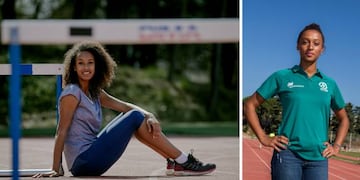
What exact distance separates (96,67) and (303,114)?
137 centimetres

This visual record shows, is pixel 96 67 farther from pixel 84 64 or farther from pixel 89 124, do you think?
pixel 89 124

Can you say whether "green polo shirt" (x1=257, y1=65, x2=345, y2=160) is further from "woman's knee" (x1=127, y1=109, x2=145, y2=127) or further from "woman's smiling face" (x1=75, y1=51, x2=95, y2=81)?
"woman's smiling face" (x1=75, y1=51, x2=95, y2=81)

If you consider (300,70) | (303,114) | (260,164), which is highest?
(300,70)

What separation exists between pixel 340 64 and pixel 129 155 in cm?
263

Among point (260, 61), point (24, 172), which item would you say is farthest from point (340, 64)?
point (24, 172)

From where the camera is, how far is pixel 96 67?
4598 millimetres

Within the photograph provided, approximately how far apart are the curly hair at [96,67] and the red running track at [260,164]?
1.10m

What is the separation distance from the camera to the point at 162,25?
116 inches

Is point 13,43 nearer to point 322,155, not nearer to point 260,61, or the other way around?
point 260,61

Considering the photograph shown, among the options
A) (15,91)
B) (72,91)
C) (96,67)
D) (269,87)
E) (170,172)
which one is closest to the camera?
(15,91)

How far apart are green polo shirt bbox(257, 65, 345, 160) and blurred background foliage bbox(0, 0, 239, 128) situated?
7.96 metres

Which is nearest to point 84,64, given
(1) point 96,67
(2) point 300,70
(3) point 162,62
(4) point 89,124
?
(1) point 96,67

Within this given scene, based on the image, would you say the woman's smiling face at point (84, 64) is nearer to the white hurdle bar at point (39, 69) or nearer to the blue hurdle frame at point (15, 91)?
the white hurdle bar at point (39, 69)

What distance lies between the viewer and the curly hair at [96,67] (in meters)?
4.52
